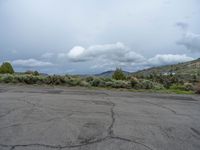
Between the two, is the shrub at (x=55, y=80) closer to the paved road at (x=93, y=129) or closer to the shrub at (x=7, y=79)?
the shrub at (x=7, y=79)

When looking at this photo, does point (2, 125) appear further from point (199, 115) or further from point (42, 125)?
point (199, 115)

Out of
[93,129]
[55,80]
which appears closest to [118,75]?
[55,80]

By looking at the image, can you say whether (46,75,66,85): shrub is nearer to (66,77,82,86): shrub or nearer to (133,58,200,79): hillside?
(66,77,82,86): shrub

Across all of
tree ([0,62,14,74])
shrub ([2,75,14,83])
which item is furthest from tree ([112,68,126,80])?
tree ([0,62,14,74])

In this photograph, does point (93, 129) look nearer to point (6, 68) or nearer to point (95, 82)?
point (95, 82)

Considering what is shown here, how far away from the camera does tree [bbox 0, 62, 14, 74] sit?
31391mm

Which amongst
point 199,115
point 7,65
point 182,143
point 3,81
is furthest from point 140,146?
point 7,65

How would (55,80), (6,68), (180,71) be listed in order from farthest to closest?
(180,71) → (6,68) → (55,80)

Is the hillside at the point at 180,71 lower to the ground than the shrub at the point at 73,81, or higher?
higher

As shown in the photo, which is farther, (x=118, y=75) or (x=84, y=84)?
(x=118, y=75)

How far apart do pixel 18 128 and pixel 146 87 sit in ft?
47.4

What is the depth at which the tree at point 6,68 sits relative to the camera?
31.4 meters

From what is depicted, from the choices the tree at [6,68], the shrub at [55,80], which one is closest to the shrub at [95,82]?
the shrub at [55,80]

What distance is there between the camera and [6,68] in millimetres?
31844
